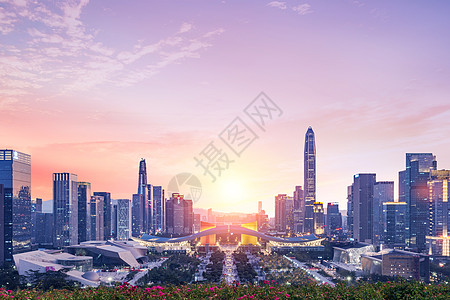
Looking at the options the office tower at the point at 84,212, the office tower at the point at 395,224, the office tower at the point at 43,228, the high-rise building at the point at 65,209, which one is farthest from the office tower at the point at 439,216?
the office tower at the point at 43,228

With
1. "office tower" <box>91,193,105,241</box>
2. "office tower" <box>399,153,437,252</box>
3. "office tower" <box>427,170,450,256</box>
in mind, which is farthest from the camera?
"office tower" <box>91,193,105,241</box>

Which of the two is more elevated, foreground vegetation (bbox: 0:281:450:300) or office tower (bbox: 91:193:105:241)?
foreground vegetation (bbox: 0:281:450:300)

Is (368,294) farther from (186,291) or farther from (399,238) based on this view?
(399,238)

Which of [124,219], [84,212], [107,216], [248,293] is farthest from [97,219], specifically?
[248,293]

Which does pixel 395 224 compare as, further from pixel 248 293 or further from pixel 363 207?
pixel 248 293

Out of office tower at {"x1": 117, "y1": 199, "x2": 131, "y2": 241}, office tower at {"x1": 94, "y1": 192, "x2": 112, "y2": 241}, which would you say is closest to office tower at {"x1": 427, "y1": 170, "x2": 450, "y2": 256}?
office tower at {"x1": 94, "y1": 192, "x2": 112, "y2": 241}

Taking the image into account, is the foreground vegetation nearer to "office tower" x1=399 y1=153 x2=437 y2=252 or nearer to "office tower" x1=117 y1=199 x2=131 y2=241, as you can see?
"office tower" x1=399 y1=153 x2=437 y2=252

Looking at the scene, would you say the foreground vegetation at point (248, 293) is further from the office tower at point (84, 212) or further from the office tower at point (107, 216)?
the office tower at point (107, 216)
